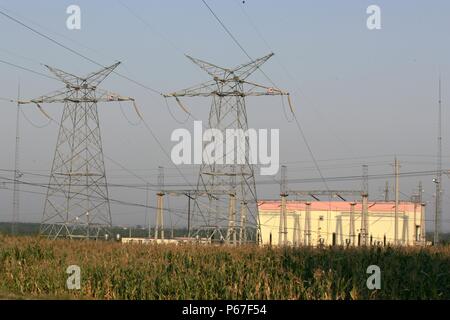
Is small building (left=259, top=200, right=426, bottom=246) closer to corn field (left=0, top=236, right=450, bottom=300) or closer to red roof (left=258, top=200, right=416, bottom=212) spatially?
red roof (left=258, top=200, right=416, bottom=212)

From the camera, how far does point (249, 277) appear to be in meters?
17.5

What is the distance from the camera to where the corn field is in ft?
53.7

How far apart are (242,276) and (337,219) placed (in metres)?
77.3

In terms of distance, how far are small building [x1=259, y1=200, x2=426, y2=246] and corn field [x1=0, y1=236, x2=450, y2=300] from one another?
64759 mm

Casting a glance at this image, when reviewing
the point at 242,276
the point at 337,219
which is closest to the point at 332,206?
the point at 337,219

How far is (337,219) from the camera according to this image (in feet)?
307

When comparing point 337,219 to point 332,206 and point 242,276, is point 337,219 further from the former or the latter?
point 242,276

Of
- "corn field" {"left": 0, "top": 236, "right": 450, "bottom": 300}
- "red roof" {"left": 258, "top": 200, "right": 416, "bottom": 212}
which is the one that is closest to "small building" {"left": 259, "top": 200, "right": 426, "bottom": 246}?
"red roof" {"left": 258, "top": 200, "right": 416, "bottom": 212}

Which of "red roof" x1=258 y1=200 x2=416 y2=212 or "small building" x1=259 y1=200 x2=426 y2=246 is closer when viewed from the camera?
"small building" x1=259 y1=200 x2=426 y2=246
